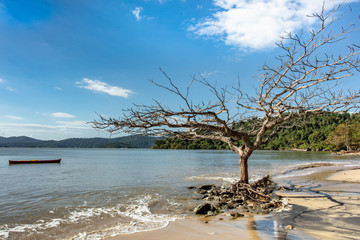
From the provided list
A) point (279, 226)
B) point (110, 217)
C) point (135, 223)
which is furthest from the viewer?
point (110, 217)

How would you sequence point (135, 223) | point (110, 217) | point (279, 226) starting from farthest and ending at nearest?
point (110, 217) < point (135, 223) < point (279, 226)

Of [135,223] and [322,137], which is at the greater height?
[322,137]

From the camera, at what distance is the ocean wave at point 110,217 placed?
6273 mm

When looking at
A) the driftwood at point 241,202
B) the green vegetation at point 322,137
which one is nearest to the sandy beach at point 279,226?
the driftwood at point 241,202

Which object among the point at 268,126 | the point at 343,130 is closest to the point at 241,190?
the point at 268,126

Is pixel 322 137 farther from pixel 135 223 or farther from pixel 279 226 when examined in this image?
pixel 135 223

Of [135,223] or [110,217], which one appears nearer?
[135,223]

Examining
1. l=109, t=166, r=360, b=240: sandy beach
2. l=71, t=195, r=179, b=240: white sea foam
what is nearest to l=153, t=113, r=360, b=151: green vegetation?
l=109, t=166, r=360, b=240: sandy beach

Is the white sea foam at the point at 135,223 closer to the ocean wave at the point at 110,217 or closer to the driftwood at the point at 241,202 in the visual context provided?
the ocean wave at the point at 110,217

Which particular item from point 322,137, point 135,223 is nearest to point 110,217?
point 135,223

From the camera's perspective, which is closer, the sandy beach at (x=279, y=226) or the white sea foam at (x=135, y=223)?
the sandy beach at (x=279, y=226)

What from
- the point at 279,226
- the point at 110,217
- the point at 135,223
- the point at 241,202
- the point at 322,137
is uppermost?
the point at 322,137

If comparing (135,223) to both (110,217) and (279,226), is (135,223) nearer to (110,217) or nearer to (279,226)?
(110,217)

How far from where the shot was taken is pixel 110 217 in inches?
309
